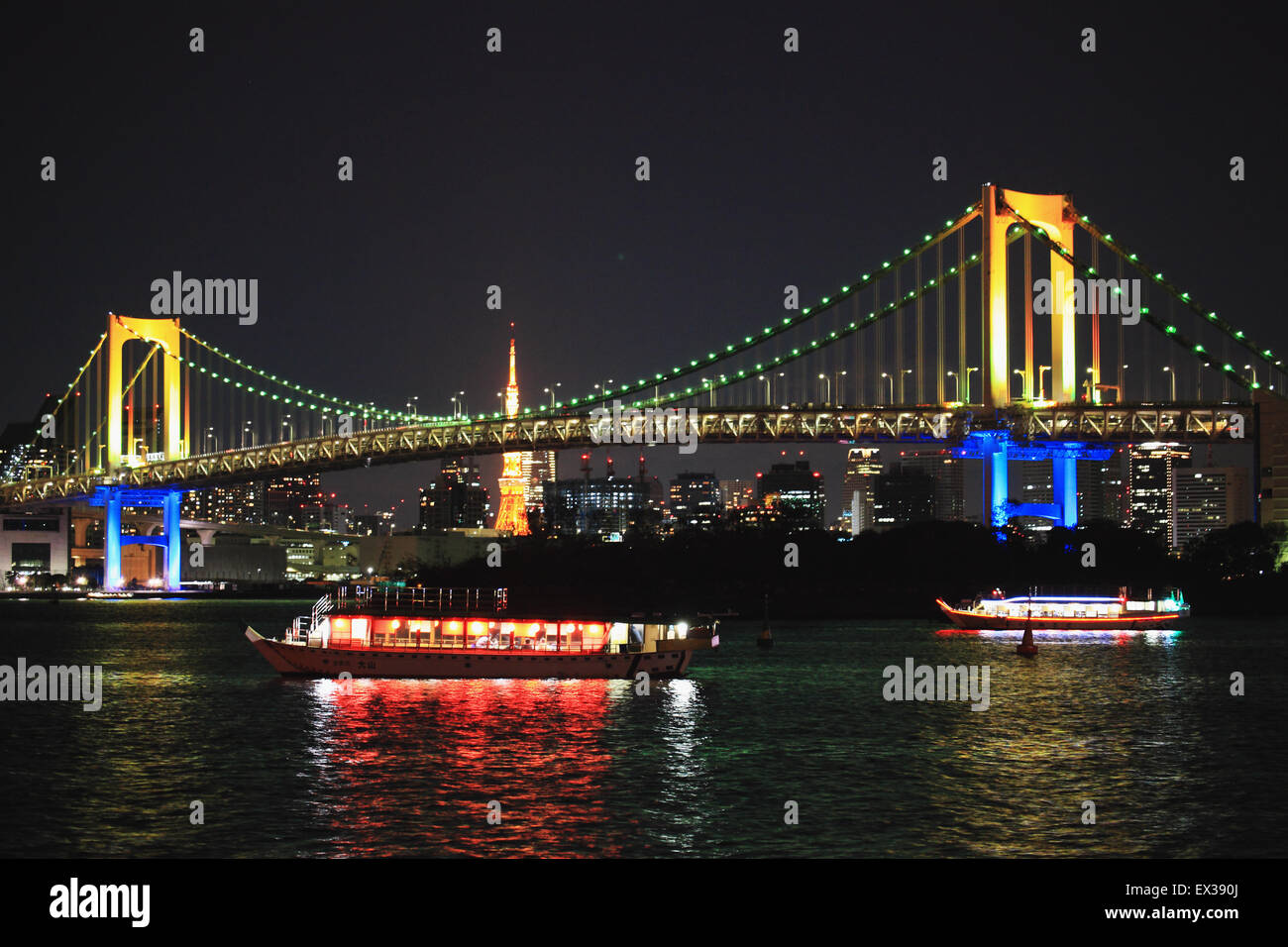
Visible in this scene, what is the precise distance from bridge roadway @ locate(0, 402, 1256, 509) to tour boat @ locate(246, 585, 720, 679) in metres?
35.9

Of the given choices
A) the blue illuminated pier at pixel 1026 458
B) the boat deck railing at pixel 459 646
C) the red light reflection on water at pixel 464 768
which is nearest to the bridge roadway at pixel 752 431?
the blue illuminated pier at pixel 1026 458

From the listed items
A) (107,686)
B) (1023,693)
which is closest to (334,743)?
(107,686)

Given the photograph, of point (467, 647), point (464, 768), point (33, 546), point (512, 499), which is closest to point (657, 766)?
point (464, 768)

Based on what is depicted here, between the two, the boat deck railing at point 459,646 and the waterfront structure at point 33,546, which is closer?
the boat deck railing at point 459,646

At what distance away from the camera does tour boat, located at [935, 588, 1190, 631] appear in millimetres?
72125

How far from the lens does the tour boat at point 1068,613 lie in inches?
2840

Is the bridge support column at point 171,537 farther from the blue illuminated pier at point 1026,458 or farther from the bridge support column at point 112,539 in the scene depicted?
the blue illuminated pier at point 1026,458

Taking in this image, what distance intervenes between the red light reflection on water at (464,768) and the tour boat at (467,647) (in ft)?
8.59

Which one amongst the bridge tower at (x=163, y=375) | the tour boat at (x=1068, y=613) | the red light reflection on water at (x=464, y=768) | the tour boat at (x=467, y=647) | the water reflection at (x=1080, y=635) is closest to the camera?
the red light reflection on water at (x=464, y=768)

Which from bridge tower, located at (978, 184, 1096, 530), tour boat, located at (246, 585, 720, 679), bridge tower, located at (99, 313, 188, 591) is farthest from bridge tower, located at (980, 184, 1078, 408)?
bridge tower, located at (99, 313, 188, 591)

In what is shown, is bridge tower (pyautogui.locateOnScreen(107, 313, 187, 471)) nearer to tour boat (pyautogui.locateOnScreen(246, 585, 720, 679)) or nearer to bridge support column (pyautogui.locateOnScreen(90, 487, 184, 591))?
bridge support column (pyautogui.locateOnScreen(90, 487, 184, 591))

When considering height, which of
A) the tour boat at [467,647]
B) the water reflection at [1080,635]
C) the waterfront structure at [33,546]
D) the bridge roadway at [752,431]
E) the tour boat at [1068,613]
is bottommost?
the water reflection at [1080,635]

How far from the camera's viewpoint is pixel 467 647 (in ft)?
148

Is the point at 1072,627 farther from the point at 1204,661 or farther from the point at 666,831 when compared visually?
the point at 666,831
